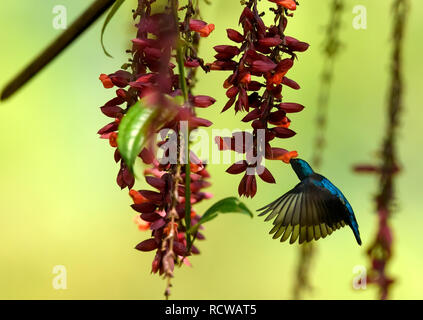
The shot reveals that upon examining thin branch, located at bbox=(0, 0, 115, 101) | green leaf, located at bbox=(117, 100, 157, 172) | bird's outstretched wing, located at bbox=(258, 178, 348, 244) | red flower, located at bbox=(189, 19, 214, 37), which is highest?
red flower, located at bbox=(189, 19, 214, 37)

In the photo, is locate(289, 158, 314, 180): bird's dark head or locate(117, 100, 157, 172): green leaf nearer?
locate(117, 100, 157, 172): green leaf

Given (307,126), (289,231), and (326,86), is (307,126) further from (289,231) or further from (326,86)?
(289,231)

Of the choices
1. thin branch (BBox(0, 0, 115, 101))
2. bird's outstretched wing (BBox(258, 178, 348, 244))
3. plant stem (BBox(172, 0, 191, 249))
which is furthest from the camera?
bird's outstretched wing (BBox(258, 178, 348, 244))

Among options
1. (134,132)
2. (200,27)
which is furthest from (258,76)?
(134,132)

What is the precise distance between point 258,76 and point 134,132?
0.58 feet

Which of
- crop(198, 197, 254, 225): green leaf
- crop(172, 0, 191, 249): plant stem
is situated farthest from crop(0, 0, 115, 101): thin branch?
crop(198, 197, 254, 225): green leaf

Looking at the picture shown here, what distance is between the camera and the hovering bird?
0.61 m

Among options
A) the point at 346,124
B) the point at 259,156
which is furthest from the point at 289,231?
the point at 346,124

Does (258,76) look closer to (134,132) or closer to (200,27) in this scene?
(200,27)

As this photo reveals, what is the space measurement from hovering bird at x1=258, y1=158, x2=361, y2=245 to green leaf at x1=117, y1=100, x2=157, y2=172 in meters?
0.21

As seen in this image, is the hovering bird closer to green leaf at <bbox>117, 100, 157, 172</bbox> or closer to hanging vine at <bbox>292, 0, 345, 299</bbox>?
hanging vine at <bbox>292, 0, 345, 299</bbox>

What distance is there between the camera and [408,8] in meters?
0.63

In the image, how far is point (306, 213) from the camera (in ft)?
2.06

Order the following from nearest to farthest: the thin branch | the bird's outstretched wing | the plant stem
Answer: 1. the thin branch
2. the plant stem
3. the bird's outstretched wing
